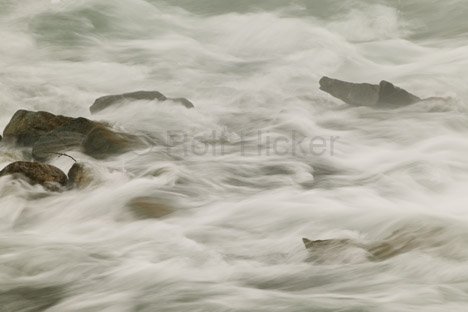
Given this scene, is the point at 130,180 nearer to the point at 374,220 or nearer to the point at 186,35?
the point at 374,220

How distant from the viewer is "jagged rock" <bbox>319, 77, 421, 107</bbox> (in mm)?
10039

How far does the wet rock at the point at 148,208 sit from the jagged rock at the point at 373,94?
371cm

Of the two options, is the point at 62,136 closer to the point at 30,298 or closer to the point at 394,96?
the point at 30,298

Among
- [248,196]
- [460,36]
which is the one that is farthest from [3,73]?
[460,36]

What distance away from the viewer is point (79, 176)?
7.62 meters

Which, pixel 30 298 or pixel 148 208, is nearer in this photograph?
pixel 30 298

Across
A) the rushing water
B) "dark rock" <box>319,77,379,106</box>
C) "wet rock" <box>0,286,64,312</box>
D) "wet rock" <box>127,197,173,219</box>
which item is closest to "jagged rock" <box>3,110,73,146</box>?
the rushing water

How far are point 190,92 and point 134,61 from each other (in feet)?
5.63

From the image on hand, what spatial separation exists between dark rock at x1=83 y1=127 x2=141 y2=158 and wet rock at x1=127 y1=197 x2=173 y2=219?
4.04 ft

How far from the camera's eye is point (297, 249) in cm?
627

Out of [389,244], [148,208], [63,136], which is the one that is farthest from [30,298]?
[63,136]

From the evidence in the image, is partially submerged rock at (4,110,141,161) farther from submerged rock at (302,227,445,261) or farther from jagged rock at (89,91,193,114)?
submerged rock at (302,227,445,261)

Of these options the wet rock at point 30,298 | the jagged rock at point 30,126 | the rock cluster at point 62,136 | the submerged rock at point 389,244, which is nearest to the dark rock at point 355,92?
the rock cluster at point 62,136

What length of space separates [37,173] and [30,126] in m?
1.45
